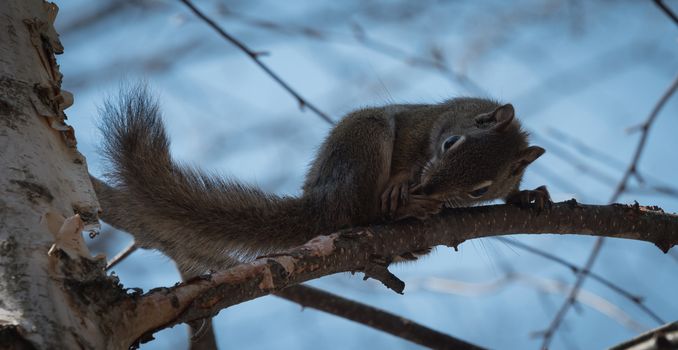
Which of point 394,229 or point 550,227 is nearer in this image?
point 394,229

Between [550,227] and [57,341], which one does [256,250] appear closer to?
[550,227]

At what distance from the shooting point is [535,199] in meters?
2.88

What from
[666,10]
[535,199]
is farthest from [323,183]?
[666,10]

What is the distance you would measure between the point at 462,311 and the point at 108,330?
5332 mm

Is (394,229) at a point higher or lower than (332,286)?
lower

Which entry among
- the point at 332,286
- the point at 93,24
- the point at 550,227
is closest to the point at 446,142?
the point at 550,227

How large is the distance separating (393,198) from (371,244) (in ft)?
1.67

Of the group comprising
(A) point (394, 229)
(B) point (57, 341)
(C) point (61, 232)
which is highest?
(A) point (394, 229)

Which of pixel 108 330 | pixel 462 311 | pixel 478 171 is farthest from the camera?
pixel 462 311

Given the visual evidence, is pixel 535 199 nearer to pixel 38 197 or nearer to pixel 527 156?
pixel 527 156

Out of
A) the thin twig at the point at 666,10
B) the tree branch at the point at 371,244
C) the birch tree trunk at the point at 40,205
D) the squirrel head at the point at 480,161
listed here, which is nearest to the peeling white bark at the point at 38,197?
the birch tree trunk at the point at 40,205

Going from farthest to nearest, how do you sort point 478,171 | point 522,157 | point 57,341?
1. point 522,157
2. point 478,171
3. point 57,341

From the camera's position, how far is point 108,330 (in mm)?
1443

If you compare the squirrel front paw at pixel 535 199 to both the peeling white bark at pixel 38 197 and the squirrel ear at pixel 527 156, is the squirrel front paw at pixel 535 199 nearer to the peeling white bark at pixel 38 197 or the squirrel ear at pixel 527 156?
the squirrel ear at pixel 527 156
